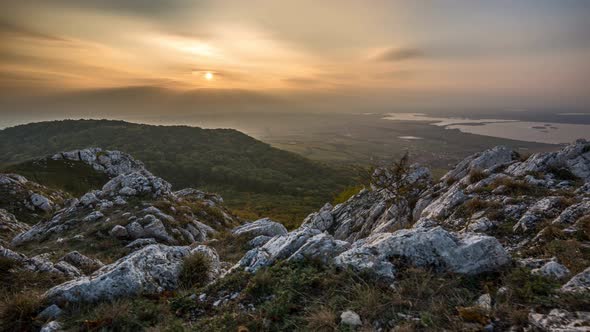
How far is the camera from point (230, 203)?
417ft

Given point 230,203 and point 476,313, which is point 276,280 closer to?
point 476,313

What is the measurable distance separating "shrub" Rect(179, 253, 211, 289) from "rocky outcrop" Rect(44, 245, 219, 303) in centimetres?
26

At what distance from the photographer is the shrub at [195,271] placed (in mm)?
10172

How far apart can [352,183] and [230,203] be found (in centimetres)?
9345

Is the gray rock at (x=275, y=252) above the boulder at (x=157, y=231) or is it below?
above

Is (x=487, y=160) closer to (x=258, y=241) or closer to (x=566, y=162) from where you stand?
(x=566, y=162)

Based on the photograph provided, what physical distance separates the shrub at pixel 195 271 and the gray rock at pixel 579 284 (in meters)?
10.7

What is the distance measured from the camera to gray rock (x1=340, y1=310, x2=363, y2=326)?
19.4ft

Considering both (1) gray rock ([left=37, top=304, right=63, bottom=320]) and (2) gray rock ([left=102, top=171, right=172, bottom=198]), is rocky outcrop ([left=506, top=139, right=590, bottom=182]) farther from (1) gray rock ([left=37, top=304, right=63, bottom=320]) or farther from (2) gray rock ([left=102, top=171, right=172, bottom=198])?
(2) gray rock ([left=102, top=171, right=172, bottom=198])

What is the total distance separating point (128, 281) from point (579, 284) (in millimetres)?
12404

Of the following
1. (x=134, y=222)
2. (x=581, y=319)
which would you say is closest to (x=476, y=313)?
(x=581, y=319)

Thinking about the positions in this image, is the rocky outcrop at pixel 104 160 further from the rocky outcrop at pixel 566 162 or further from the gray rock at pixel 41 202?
the rocky outcrop at pixel 566 162

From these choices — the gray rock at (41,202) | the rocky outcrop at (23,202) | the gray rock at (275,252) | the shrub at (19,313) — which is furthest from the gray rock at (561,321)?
the gray rock at (41,202)

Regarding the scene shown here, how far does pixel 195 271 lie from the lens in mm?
10570
